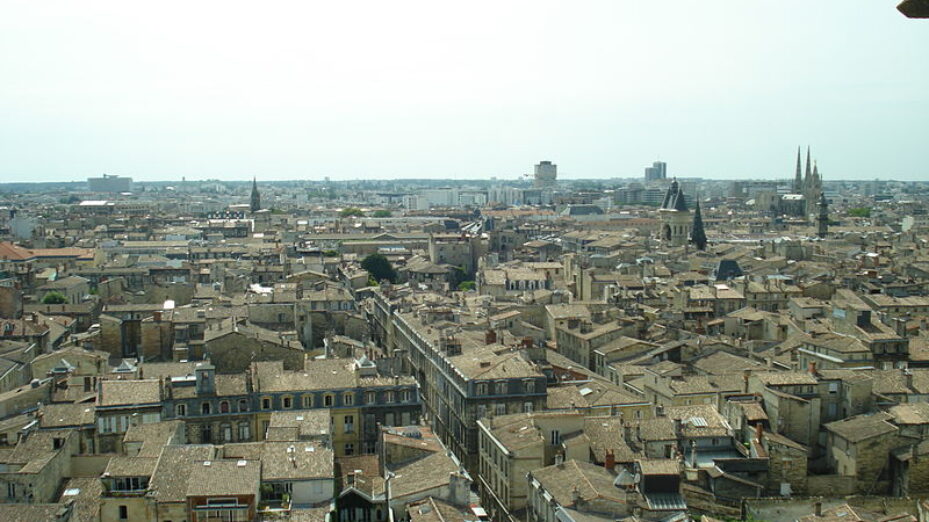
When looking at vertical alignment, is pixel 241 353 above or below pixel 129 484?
above

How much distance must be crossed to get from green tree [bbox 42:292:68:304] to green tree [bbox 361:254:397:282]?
30.3 meters

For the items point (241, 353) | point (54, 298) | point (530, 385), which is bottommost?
point (54, 298)

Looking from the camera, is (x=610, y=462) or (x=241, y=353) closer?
(x=610, y=462)

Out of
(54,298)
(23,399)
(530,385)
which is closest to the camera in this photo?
(23,399)

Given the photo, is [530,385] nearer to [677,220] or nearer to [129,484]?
[129,484]

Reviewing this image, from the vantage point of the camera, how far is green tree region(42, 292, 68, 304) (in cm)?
6962

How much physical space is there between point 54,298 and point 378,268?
32544 mm

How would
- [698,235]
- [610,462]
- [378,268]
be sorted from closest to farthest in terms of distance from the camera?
[610,462] < [378,268] < [698,235]

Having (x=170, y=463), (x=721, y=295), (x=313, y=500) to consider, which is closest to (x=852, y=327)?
(x=721, y=295)

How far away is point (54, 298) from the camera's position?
7006 cm

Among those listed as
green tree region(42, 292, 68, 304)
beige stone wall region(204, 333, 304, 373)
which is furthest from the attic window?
green tree region(42, 292, 68, 304)

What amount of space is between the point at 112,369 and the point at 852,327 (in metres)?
36.4

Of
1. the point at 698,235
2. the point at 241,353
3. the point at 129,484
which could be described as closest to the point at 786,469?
the point at 129,484

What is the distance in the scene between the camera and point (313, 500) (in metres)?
28.8
